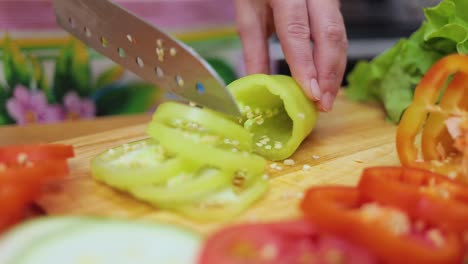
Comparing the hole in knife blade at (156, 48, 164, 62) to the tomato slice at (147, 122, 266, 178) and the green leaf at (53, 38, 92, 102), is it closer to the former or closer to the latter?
the tomato slice at (147, 122, 266, 178)

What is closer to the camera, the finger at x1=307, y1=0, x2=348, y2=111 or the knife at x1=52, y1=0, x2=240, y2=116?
the knife at x1=52, y1=0, x2=240, y2=116

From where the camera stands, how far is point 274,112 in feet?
5.26

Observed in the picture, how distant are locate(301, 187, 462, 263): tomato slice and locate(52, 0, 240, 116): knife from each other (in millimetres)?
409

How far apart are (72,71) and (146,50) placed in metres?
0.71

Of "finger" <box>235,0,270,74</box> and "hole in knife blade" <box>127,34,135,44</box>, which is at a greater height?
"hole in knife blade" <box>127,34,135,44</box>

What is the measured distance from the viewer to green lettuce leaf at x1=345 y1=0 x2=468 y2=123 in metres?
1.68

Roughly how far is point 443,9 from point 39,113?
4.66ft

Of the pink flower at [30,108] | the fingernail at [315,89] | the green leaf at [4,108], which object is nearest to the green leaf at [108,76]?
the pink flower at [30,108]

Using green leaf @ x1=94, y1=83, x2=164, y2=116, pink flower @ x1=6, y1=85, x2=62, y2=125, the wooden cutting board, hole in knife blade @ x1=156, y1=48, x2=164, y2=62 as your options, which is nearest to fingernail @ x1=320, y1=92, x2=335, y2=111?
the wooden cutting board

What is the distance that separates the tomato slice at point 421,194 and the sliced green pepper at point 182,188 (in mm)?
304

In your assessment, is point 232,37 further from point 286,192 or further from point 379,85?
point 286,192

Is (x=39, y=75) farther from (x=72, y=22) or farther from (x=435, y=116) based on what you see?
(x=435, y=116)

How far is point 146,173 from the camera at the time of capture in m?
1.13

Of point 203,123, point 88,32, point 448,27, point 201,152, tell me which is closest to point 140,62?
point 88,32
